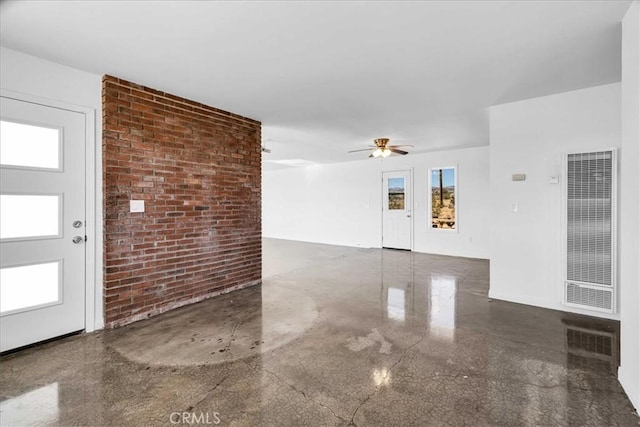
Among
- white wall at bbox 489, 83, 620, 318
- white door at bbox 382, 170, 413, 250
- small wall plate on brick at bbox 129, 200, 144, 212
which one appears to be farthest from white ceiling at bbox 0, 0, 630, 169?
white door at bbox 382, 170, 413, 250

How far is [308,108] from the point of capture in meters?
4.18

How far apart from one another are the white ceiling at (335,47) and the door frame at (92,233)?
597 mm

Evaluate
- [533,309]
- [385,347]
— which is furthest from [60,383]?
[533,309]

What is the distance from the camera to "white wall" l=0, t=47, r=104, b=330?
8.64 ft

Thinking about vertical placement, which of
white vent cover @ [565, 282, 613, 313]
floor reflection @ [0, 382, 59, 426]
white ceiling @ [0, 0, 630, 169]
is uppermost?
→ white ceiling @ [0, 0, 630, 169]

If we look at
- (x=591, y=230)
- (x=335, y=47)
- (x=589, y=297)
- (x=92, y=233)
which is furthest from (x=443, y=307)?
(x=92, y=233)

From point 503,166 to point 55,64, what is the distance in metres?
4.97

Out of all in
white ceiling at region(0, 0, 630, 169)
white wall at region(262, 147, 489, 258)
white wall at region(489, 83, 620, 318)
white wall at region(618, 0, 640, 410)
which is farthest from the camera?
white wall at region(262, 147, 489, 258)

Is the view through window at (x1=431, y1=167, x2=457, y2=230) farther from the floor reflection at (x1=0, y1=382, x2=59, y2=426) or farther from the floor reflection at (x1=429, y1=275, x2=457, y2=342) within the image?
the floor reflection at (x1=0, y1=382, x2=59, y2=426)

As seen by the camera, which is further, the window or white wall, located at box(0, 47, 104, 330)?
the window

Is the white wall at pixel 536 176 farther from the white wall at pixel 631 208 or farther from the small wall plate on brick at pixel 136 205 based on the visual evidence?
the small wall plate on brick at pixel 136 205

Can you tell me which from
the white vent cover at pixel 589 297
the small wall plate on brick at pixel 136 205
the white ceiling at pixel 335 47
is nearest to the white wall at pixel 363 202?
the white ceiling at pixel 335 47

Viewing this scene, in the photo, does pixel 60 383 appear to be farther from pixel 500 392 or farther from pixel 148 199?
pixel 500 392

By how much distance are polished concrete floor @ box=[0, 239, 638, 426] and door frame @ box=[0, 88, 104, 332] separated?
24cm
